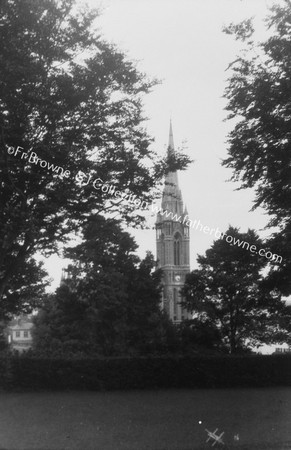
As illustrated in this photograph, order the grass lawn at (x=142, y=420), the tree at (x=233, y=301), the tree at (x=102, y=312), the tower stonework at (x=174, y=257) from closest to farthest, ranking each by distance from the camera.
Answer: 1. the grass lawn at (x=142, y=420)
2. the tree at (x=102, y=312)
3. the tree at (x=233, y=301)
4. the tower stonework at (x=174, y=257)

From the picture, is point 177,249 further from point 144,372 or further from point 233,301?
point 144,372

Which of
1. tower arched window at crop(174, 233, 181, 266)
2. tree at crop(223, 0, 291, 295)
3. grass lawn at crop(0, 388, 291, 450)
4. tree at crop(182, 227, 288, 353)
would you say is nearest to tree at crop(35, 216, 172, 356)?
tree at crop(182, 227, 288, 353)

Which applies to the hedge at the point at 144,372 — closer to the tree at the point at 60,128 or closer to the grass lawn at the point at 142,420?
the grass lawn at the point at 142,420

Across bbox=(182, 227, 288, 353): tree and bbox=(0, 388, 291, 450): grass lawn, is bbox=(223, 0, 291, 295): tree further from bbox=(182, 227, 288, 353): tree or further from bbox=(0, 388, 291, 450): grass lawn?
bbox=(182, 227, 288, 353): tree

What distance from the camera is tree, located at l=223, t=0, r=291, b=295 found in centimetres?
1742

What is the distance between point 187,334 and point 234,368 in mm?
16184

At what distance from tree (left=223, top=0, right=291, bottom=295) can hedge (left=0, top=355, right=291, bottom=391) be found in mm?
11119

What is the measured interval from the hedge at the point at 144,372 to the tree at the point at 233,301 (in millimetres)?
13747

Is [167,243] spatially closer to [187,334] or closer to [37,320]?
[37,320]

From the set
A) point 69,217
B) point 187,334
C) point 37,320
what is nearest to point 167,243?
point 37,320

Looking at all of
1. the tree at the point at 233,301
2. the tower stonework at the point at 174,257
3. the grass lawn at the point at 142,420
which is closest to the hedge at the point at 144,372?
the grass lawn at the point at 142,420

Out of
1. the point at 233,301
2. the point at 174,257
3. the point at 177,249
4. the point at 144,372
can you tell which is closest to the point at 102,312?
the point at 233,301

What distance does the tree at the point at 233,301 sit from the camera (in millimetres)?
44156

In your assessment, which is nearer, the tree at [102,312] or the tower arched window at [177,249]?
the tree at [102,312]
